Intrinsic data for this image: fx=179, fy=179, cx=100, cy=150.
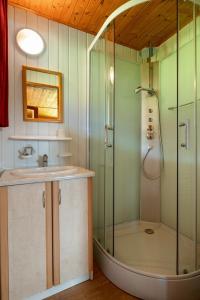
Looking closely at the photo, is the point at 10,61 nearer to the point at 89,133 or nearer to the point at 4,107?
the point at 4,107

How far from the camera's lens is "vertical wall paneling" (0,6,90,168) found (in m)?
1.64

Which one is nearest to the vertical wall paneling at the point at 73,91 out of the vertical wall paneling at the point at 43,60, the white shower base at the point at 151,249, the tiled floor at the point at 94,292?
the vertical wall paneling at the point at 43,60

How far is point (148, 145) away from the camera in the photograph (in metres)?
2.25

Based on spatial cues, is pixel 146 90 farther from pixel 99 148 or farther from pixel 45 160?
pixel 45 160

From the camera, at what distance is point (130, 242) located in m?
1.88

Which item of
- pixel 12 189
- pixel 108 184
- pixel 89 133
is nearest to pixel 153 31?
pixel 89 133

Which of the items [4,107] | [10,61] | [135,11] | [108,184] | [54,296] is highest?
[135,11]

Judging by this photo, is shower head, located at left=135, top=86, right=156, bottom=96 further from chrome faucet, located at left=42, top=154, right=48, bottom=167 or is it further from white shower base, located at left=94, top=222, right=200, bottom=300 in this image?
white shower base, located at left=94, top=222, right=200, bottom=300

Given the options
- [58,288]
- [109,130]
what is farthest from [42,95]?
[58,288]

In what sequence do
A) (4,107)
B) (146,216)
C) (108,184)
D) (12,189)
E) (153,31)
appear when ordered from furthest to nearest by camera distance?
(146,216) → (153,31) → (108,184) → (4,107) → (12,189)

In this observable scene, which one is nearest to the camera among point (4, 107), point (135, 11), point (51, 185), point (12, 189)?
point (12, 189)

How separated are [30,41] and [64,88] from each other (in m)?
0.51

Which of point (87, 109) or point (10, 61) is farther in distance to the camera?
point (87, 109)

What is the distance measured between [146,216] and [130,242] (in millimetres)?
496
